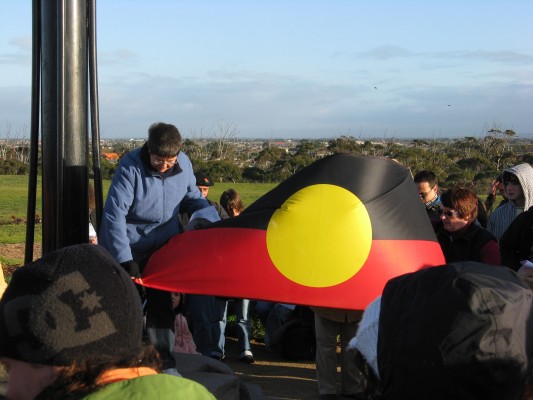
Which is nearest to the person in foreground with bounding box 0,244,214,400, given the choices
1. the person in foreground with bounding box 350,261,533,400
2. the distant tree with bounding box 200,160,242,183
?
the person in foreground with bounding box 350,261,533,400

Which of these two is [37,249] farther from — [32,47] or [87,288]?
[87,288]

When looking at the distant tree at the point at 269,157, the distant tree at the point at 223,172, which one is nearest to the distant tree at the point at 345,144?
the distant tree at the point at 223,172

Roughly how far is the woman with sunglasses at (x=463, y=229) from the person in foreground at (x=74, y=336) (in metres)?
4.15

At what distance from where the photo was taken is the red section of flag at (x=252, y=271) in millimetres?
4688

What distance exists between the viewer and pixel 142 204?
4.96 meters

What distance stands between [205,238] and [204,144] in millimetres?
23837

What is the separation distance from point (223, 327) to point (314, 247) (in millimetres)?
2393

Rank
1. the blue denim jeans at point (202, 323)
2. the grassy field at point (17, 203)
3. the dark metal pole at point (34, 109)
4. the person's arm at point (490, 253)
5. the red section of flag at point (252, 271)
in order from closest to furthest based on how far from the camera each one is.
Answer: the dark metal pole at point (34, 109) < the red section of flag at point (252, 271) < the person's arm at point (490, 253) < the blue denim jeans at point (202, 323) < the grassy field at point (17, 203)

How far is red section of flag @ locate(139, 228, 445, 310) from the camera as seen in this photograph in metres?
4.69

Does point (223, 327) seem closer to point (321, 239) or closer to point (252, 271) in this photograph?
point (252, 271)

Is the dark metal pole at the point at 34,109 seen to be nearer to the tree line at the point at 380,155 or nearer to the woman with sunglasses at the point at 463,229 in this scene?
the woman with sunglasses at the point at 463,229

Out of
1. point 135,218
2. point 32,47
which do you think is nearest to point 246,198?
point 135,218

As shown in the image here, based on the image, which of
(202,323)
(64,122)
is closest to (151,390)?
(64,122)

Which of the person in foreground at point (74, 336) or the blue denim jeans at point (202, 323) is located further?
the blue denim jeans at point (202, 323)
